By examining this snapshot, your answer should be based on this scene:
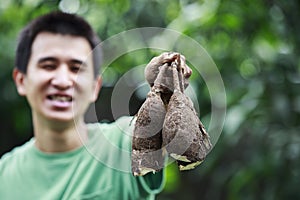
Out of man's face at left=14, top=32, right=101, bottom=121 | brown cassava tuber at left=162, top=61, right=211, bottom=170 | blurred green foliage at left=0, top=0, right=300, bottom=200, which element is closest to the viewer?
brown cassava tuber at left=162, top=61, right=211, bottom=170

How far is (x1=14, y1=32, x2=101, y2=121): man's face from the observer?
1.22 meters

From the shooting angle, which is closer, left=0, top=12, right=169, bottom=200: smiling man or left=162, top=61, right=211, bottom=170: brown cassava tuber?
left=162, top=61, right=211, bottom=170: brown cassava tuber

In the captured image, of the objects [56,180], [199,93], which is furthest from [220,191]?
[56,180]

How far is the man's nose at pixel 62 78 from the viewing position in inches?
48.8

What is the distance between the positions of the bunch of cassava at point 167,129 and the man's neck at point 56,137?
30.9 inches

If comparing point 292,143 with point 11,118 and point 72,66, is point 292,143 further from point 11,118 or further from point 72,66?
point 11,118

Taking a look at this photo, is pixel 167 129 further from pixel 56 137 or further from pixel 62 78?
pixel 56 137

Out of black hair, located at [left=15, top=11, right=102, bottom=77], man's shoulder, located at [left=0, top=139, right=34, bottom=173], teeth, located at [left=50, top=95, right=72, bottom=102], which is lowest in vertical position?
man's shoulder, located at [left=0, top=139, right=34, bottom=173]

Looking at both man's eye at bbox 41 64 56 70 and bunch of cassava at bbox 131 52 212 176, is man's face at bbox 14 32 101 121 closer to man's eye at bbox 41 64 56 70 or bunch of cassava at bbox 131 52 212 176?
man's eye at bbox 41 64 56 70

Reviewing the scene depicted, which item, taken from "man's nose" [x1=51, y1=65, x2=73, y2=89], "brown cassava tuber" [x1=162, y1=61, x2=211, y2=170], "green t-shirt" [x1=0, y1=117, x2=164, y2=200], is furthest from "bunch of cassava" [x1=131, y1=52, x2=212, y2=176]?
"man's nose" [x1=51, y1=65, x2=73, y2=89]

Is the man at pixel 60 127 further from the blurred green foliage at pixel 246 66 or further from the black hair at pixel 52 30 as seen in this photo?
the blurred green foliage at pixel 246 66

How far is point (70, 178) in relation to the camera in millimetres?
1353

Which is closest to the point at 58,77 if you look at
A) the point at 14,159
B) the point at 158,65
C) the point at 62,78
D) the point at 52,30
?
the point at 62,78

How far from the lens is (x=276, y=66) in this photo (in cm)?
168
